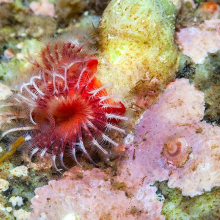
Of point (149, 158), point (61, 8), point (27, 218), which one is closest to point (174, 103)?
point (149, 158)

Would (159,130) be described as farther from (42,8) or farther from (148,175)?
(42,8)

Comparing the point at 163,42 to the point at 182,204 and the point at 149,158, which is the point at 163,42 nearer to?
the point at 149,158

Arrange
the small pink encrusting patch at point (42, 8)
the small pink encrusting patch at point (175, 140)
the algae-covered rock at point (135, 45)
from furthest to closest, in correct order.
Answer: the small pink encrusting patch at point (42, 8), the algae-covered rock at point (135, 45), the small pink encrusting patch at point (175, 140)

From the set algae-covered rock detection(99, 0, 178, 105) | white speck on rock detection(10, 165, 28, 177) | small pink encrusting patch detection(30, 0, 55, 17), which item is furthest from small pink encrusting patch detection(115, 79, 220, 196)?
small pink encrusting patch detection(30, 0, 55, 17)

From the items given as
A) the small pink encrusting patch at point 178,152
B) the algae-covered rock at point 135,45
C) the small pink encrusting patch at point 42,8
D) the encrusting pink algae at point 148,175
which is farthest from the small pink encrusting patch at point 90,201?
the small pink encrusting patch at point 42,8

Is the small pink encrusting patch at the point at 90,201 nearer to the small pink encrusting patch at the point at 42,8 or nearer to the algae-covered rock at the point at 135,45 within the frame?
the algae-covered rock at the point at 135,45

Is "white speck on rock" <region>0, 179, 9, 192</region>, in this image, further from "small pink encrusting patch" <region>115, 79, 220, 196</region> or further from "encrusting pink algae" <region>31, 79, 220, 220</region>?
"small pink encrusting patch" <region>115, 79, 220, 196</region>

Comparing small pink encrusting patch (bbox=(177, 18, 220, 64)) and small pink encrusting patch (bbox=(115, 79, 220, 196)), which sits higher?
small pink encrusting patch (bbox=(177, 18, 220, 64))

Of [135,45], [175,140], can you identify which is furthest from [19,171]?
[135,45]
